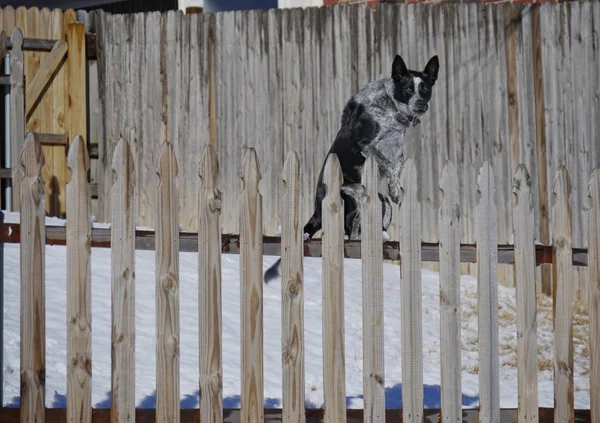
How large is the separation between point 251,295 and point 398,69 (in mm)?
4793

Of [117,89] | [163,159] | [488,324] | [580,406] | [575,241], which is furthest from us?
[117,89]

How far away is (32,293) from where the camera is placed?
13.4ft

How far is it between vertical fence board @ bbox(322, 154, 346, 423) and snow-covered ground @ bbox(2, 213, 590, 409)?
1.27 metres

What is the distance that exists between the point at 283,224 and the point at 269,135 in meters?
5.12

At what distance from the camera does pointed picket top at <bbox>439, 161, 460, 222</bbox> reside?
14.3 feet

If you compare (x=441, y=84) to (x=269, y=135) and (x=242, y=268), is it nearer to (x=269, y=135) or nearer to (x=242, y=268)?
(x=269, y=135)

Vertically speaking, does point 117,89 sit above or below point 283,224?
above

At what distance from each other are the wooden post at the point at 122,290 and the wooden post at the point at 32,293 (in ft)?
0.97

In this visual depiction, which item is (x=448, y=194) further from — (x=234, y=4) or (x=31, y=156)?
(x=234, y=4)

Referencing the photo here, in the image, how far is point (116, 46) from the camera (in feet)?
31.7

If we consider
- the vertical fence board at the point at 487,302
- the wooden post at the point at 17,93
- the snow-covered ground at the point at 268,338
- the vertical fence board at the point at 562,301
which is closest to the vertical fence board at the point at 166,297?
the snow-covered ground at the point at 268,338

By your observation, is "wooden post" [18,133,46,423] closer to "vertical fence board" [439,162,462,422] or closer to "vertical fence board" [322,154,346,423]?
"vertical fence board" [322,154,346,423]

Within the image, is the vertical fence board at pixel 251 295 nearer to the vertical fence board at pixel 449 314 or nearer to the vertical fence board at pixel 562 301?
the vertical fence board at pixel 449 314

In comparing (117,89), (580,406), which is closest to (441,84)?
(117,89)
